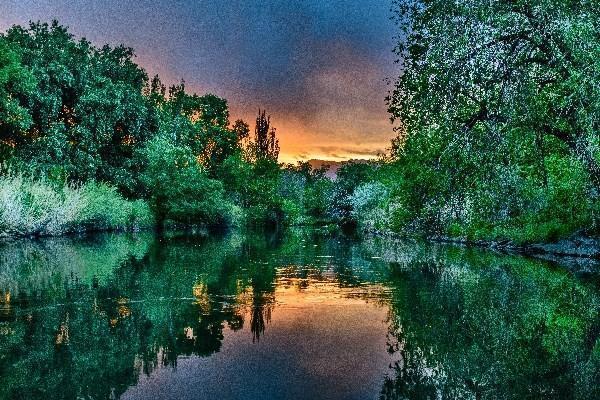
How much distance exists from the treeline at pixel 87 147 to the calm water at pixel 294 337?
21093 millimetres

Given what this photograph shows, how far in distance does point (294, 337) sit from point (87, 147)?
47715 mm

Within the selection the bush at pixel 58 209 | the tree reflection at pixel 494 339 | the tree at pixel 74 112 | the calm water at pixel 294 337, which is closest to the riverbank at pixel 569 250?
the calm water at pixel 294 337

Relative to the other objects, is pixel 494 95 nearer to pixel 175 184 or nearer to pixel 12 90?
pixel 12 90

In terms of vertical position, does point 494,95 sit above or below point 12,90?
below

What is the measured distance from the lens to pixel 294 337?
8.34 metres

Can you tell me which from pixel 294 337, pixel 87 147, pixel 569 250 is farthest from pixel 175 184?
pixel 294 337

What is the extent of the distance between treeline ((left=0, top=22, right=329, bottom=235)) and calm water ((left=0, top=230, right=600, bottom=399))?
21093 mm

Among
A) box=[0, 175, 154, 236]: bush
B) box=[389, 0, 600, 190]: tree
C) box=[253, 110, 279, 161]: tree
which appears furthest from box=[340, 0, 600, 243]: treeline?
box=[253, 110, 279, 161]: tree

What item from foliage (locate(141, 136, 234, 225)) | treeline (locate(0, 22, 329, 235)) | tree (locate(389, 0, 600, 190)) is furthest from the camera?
foliage (locate(141, 136, 234, 225))

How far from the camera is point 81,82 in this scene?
52.2 meters

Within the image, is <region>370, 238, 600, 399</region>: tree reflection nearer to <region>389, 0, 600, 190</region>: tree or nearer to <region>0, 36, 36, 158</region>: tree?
<region>389, 0, 600, 190</region>: tree

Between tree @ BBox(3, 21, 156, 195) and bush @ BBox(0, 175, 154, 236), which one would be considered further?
tree @ BBox(3, 21, 156, 195)

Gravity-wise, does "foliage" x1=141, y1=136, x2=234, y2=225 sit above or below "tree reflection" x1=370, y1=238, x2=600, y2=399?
above

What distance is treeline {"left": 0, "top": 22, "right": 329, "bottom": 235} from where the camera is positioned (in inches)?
1521
